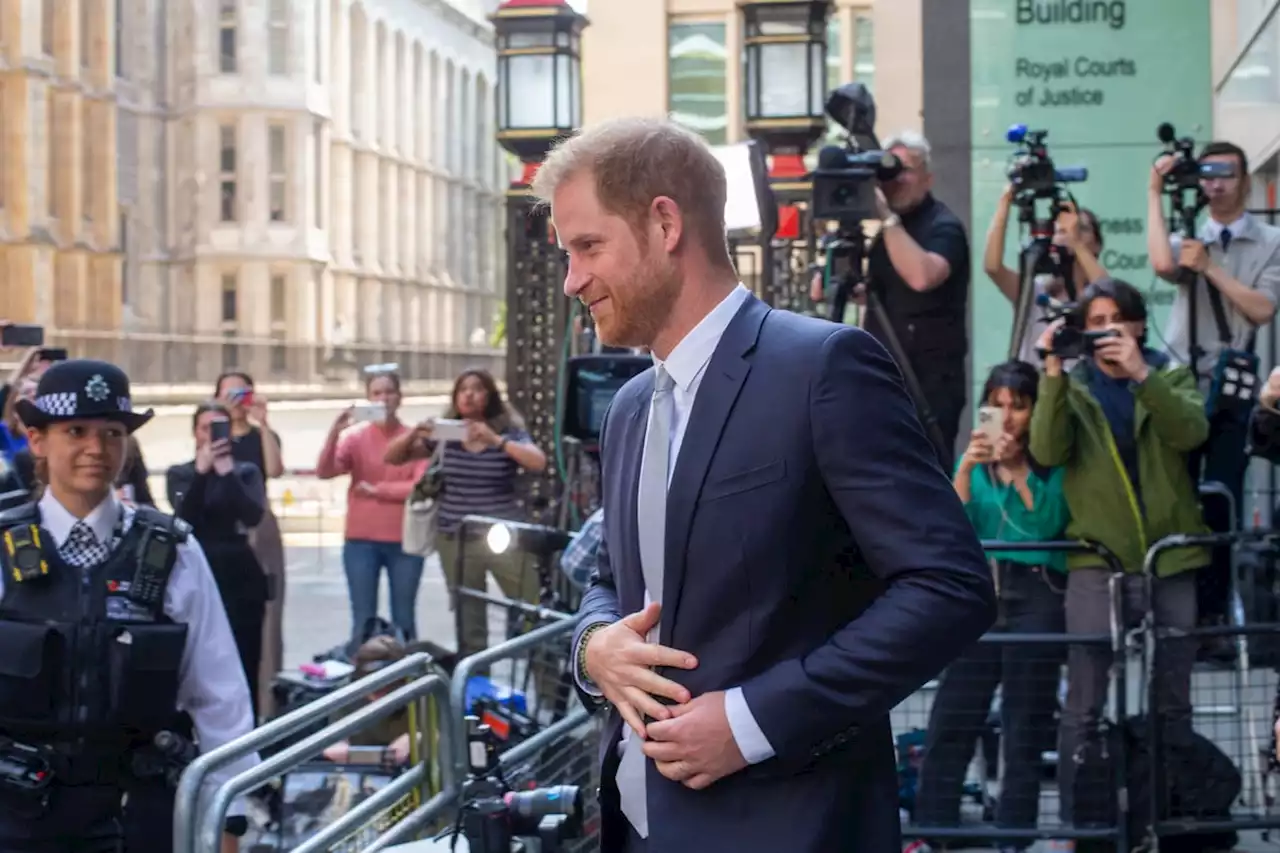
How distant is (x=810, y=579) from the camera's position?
2.54 m

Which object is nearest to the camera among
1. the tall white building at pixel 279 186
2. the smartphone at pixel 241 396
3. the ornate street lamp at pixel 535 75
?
the smartphone at pixel 241 396

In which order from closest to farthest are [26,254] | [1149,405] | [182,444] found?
[1149,405] < [182,444] < [26,254]

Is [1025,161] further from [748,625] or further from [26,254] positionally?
[26,254]

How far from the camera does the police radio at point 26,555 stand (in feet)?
15.2

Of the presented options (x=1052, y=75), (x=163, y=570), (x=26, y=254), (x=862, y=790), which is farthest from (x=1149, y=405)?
(x=26, y=254)

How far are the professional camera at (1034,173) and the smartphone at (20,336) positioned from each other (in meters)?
4.68

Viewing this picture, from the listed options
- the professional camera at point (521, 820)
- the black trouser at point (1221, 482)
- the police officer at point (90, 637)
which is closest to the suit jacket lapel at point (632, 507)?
the professional camera at point (521, 820)

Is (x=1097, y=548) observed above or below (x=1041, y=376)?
below

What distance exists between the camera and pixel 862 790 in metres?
2.57

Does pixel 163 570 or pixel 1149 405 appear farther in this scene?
pixel 1149 405

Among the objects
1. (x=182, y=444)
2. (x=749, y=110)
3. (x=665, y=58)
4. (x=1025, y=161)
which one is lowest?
(x=182, y=444)

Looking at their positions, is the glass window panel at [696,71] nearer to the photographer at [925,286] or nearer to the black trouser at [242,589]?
the black trouser at [242,589]

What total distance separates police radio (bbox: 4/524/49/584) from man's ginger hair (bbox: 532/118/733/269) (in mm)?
2515

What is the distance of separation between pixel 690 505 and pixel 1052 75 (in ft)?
36.5
